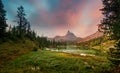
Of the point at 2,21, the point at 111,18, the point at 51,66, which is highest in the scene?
the point at 2,21

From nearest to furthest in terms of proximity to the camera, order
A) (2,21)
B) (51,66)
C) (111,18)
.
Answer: (111,18) → (51,66) → (2,21)

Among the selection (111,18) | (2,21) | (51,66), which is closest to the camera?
(111,18)

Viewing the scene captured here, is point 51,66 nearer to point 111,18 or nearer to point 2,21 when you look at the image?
point 111,18

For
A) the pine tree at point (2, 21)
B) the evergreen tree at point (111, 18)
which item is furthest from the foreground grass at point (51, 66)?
the pine tree at point (2, 21)

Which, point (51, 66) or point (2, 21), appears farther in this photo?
point (2, 21)

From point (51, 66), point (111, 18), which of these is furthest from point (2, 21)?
point (111, 18)

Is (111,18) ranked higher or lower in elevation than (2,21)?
lower

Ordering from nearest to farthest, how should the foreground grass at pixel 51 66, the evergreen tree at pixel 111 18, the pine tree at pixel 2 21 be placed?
1. the evergreen tree at pixel 111 18
2. the foreground grass at pixel 51 66
3. the pine tree at pixel 2 21

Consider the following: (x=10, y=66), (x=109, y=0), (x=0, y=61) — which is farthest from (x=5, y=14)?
(x=109, y=0)

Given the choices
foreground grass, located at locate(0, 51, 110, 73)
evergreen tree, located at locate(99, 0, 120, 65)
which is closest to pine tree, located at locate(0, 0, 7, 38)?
foreground grass, located at locate(0, 51, 110, 73)

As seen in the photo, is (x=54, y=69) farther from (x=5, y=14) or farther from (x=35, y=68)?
(x=5, y=14)

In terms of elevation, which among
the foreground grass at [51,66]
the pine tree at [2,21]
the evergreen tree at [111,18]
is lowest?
the foreground grass at [51,66]

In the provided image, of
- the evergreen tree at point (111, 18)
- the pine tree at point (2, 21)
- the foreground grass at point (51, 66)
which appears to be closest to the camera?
the evergreen tree at point (111, 18)

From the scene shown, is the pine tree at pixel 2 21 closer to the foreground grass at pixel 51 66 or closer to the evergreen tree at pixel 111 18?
the foreground grass at pixel 51 66
